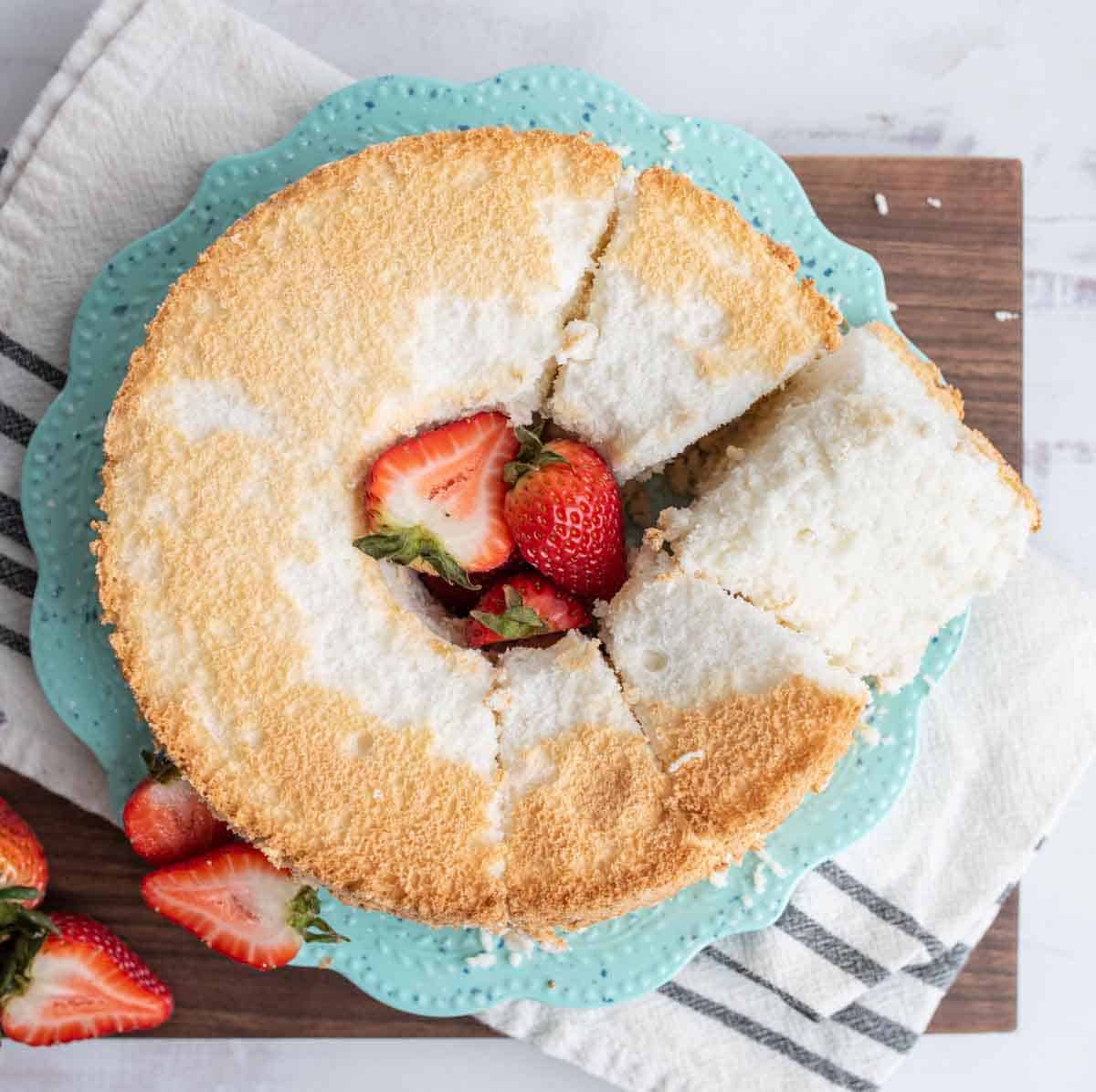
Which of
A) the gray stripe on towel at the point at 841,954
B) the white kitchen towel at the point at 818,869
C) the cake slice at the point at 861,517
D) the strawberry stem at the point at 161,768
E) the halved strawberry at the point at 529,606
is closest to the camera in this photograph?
the cake slice at the point at 861,517

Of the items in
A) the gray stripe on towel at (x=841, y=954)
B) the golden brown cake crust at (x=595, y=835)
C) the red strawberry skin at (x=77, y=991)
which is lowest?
the red strawberry skin at (x=77, y=991)

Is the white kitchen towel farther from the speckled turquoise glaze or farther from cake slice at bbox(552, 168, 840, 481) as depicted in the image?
cake slice at bbox(552, 168, 840, 481)

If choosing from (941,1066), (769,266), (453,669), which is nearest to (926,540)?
(769,266)

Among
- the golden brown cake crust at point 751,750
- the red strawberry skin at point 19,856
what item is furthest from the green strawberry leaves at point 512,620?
the red strawberry skin at point 19,856

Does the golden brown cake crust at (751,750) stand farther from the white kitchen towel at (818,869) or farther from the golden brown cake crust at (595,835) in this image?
the white kitchen towel at (818,869)

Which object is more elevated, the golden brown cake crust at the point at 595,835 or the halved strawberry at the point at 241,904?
the golden brown cake crust at the point at 595,835
